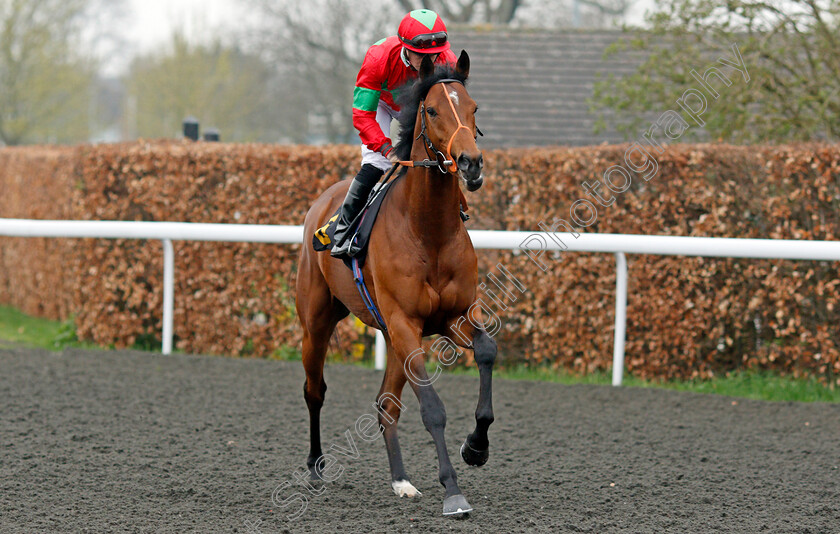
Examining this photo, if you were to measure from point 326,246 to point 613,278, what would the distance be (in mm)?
3447

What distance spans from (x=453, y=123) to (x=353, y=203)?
89 cm

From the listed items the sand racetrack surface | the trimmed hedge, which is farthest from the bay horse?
the trimmed hedge

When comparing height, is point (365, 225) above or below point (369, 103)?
below

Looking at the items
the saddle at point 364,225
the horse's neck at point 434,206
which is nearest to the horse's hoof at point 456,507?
the horse's neck at point 434,206

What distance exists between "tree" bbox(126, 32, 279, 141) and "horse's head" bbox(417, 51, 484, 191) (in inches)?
1061

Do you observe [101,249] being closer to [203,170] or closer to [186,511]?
[203,170]

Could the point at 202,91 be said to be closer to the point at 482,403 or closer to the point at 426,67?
the point at 426,67

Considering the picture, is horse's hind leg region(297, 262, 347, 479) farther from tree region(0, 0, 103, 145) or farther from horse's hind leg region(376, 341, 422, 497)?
tree region(0, 0, 103, 145)

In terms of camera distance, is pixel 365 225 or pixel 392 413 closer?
pixel 365 225

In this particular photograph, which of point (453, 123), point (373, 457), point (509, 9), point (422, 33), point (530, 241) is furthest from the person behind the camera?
point (509, 9)

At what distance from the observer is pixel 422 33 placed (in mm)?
4148

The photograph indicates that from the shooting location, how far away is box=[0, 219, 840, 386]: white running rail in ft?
21.0

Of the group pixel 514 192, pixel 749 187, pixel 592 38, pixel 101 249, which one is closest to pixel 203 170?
pixel 101 249

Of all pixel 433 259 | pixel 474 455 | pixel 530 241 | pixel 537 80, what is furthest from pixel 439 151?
pixel 537 80
